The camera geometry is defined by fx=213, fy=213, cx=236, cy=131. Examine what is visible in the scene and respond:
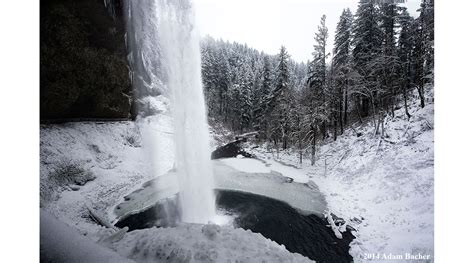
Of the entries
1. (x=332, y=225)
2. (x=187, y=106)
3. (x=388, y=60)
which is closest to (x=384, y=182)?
(x=332, y=225)

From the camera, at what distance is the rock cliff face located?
434 cm

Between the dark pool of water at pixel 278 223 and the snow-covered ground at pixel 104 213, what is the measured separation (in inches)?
58.8

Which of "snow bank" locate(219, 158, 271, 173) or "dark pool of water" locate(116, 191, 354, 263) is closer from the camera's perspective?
"dark pool of water" locate(116, 191, 354, 263)

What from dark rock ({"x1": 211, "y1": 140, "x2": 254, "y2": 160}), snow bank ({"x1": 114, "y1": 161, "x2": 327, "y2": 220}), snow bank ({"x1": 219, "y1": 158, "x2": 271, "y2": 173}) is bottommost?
snow bank ({"x1": 114, "y1": 161, "x2": 327, "y2": 220})

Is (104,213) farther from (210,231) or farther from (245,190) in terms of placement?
(245,190)

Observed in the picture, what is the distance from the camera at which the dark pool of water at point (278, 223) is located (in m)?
5.67

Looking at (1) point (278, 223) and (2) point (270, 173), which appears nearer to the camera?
(1) point (278, 223)

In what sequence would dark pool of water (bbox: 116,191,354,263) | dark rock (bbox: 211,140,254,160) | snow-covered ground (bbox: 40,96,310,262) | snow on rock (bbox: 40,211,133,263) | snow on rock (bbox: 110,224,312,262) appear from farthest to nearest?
dark rock (bbox: 211,140,254,160) < dark pool of water (bbox: 116,191,354,263) < snow on rock (bbox: 110,224,312,262) < snow-covered ground (bbox: 40,96,310,262) < snow on rock (bbox: 40,211,133,263)

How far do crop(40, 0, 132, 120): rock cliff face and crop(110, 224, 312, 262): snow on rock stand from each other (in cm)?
284

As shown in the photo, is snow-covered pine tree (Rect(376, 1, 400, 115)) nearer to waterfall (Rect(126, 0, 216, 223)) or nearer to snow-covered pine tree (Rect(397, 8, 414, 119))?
snow-covered pine tree (Rect(397, 8, 414, 119))

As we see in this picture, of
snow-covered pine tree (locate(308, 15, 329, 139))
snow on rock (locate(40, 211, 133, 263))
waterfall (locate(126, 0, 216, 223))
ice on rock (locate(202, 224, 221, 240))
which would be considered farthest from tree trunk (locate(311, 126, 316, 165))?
snow on rock (locate(40, 211, 133, 263))

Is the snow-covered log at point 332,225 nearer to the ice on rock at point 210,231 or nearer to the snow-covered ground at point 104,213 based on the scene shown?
the snow-covered ground at point 104,213

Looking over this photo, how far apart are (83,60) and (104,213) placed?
15.4 feet

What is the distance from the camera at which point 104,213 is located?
660 cm
